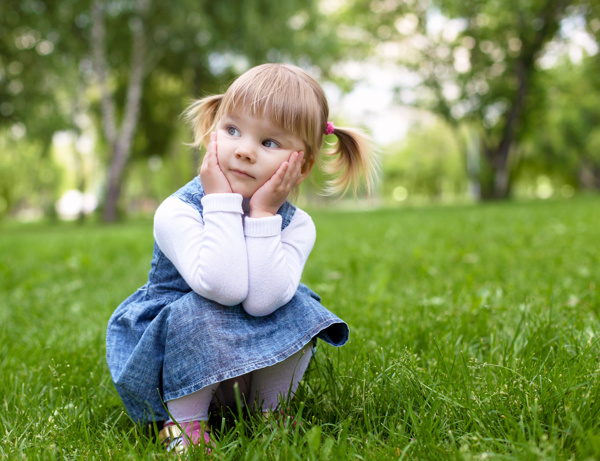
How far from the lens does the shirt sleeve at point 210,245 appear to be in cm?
145

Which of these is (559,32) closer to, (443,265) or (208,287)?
(443,265)

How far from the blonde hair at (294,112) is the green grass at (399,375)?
0.71m

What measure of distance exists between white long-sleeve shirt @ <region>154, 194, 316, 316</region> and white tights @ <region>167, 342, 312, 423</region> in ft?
0.67

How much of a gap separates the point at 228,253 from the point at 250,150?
33cm

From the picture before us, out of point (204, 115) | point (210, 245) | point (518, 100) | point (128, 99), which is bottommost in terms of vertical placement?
point (210, 245)

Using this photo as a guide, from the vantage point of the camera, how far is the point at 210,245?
4.83 feet

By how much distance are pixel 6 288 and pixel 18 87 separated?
11091 mm

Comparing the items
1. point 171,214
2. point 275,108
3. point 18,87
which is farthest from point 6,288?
point 18,87

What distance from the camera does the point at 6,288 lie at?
168 inches

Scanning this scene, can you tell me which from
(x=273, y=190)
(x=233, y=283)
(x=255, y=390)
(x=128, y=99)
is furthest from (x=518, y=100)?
(x=233, y=283)

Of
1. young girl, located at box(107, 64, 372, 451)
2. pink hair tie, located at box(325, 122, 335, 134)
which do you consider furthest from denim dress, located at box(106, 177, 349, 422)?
pink hair tie, located at box(325, 122, 335, 134)

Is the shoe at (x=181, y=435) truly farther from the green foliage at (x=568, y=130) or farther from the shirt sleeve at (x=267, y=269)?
the green foliage at (x=568, y=130)

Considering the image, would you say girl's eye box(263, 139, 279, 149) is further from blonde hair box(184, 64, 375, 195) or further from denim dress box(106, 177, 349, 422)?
denim dress box(106, 177, 349, 422)

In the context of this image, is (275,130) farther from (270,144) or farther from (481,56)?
(481,56)
